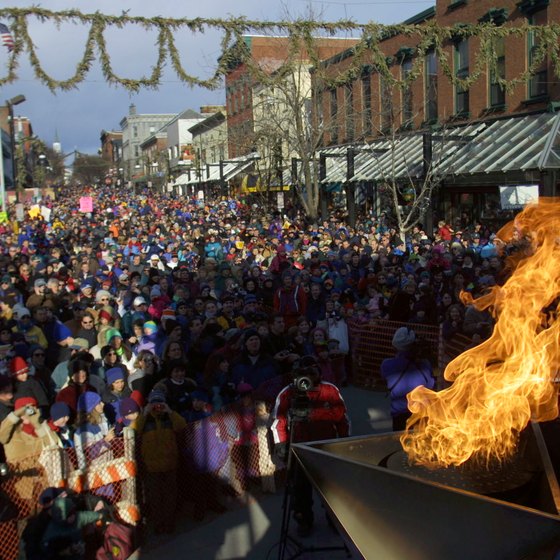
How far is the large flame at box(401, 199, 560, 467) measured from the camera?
4.17m

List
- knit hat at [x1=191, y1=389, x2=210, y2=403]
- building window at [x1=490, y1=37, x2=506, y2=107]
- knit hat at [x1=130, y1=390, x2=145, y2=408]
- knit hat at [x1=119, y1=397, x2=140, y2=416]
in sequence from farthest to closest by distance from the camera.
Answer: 1. building window at [x1=490, y1=37, x2=506, y2=107]
2. knit hat at [x1=191, y1=389, x2=210, y2=403]
3. knit hat at [x1=130, y1=390, x2=145, y2=408]
4. knit hat at [x1=119, y1=397, x2=140, y2=416]

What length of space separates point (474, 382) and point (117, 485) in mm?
3343

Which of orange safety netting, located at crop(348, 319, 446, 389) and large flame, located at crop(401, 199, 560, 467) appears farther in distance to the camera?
orange safety netting, located at crop(348, 319, 446, 389)

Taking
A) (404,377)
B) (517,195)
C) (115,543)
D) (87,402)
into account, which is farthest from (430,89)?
(115,543)

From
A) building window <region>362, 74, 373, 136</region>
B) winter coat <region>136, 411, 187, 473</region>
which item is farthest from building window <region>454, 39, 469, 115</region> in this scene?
winter coat <region>136, 411, 187, 473</region>

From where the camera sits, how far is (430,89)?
26344mm

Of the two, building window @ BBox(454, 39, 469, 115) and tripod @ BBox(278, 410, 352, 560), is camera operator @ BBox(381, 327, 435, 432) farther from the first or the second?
building window @ BBox(454, 39, 469, 115)

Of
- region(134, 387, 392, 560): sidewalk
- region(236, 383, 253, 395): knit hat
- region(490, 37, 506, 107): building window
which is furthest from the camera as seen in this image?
region(490, 37, 506, 107): building window

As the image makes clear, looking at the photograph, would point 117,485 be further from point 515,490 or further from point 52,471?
point 515,490

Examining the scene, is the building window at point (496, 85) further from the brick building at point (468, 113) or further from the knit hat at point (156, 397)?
the knit hat at point (156, 397)

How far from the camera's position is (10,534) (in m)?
5.12

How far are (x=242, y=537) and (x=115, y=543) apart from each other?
50.0 inches

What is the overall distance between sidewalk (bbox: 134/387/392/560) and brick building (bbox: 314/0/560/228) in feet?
43.3

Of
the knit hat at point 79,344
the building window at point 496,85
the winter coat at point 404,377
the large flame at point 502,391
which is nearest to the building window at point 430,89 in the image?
the building window at point 496,85
